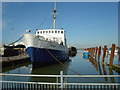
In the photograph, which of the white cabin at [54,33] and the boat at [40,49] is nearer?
the boat at [40,49]

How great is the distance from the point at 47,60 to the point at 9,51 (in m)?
14.5

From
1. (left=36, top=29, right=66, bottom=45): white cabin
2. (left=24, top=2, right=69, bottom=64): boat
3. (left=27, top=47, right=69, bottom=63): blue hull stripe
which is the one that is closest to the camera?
(left=24, top=2, right=69, bottom=64): boat

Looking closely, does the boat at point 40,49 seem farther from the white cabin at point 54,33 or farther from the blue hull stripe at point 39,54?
the white cabin at point 54,33

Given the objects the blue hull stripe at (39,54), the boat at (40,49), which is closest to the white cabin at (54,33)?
the boat at (40,49)

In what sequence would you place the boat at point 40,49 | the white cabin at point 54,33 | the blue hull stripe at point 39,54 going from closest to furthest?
the boat at point 40,49
the blue hull stripe at point 39,54
the white cabin at point 54,33

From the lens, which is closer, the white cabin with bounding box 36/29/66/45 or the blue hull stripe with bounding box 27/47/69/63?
the blue hull stripe with bounding box 27/47/69/63

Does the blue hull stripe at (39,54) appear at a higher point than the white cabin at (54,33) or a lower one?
lower

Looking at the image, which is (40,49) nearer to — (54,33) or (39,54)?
(39,54)

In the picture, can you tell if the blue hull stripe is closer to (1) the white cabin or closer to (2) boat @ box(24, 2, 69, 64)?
(2) boat @ box(24, 2, 69, 64)

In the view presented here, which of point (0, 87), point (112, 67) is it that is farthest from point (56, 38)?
point (0, 87)

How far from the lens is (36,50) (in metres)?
18.4

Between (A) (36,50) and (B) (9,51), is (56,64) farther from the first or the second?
(B) (9,51)

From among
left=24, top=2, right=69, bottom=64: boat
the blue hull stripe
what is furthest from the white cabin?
the blue hull stripe

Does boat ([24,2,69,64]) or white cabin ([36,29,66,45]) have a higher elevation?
white cabin ([36,29,66,45])
